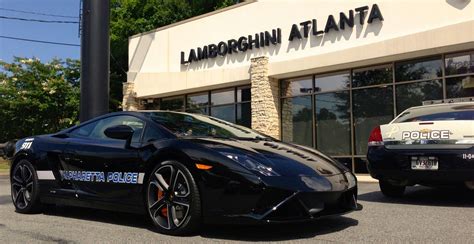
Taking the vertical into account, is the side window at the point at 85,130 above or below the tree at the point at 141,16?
below

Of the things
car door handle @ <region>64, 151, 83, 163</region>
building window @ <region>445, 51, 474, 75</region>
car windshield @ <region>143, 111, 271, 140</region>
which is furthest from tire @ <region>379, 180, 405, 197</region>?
building window @ <region>445, 51, 474, 75</region>

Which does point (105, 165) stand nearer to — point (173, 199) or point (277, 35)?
point (173, 199)

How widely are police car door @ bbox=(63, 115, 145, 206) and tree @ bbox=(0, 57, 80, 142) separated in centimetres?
1842

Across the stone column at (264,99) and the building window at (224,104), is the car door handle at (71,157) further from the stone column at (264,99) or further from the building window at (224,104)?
the building window at (224,104)

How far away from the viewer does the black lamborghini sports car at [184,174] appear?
13.7ft

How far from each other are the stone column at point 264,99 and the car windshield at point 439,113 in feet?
30.5

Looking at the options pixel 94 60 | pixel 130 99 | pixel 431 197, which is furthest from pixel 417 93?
pixel 130 99

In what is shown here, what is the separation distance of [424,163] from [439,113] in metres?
0.79

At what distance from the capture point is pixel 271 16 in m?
16.7

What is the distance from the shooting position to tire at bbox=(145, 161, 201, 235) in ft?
14.4

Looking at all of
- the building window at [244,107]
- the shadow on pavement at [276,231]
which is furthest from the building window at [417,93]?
the shadow on pavement at [276,231]

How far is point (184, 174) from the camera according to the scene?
4480 mm

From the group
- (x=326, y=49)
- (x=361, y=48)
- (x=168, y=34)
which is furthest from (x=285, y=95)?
(x=168, y=34)

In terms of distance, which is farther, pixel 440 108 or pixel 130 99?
pixel 130 99
